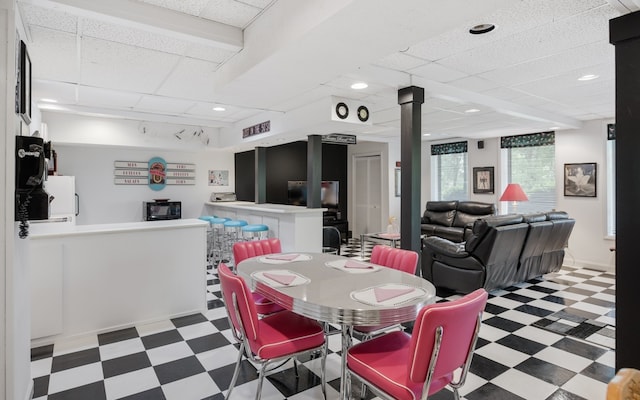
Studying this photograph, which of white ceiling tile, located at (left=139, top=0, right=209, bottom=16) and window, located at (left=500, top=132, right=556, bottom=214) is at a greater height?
white ceiling tile, located at (left=139, top=0, right=209, bottom=16)

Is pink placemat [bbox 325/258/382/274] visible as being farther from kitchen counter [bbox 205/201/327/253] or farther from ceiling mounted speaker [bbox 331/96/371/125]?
kitchen counter [bbox 205/201/327/253]

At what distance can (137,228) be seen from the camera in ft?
11.4

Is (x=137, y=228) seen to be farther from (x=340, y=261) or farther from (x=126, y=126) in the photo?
(x=126, y=126)

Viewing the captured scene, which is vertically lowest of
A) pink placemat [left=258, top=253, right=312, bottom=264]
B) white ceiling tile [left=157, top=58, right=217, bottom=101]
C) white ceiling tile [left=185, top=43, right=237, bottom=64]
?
pink placemat [left=258, top=253, right=312, bottom=264]

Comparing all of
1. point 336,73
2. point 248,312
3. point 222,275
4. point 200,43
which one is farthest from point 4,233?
point 336,73

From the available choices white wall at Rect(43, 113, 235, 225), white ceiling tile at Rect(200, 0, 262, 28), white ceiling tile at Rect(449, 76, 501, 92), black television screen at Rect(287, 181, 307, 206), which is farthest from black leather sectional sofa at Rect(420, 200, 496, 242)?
Answer: white ceiling tile at Rect(200, 0, 262, 28)

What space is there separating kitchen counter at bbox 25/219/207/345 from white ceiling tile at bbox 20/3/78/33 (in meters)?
1.68

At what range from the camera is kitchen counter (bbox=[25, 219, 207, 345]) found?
3.08 meters

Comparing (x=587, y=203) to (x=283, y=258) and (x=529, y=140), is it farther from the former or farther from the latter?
(x=283, y=258)

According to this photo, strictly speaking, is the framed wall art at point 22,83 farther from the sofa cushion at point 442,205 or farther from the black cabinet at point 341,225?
the sofa cushion at point 442,205

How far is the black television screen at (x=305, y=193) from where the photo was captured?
7.91m

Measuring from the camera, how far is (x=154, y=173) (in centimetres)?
723

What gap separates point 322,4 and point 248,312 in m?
1.87

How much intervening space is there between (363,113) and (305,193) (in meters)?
3.24
